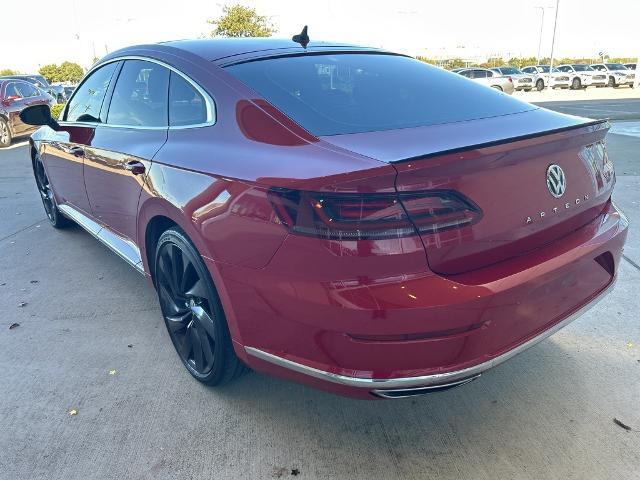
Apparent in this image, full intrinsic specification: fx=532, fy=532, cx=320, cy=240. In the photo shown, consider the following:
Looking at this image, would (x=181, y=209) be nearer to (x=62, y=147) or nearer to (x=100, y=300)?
(x=100, y=300)

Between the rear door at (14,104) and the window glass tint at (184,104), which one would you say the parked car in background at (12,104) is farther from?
the window glass tint at (184,104)

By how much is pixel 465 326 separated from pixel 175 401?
1497mm

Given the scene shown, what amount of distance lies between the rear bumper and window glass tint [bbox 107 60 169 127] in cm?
124

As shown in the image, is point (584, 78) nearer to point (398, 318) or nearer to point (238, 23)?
point (238, 23)

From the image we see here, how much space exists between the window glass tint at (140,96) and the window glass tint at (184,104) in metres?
0.07

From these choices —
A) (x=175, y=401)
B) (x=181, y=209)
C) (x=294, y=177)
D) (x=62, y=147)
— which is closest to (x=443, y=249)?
(x=294, y=177)

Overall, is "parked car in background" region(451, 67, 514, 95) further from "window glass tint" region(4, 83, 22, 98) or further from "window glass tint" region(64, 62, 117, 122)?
"window glass tint" region(64, 62, 117, 122)

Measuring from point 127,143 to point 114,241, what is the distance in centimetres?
79

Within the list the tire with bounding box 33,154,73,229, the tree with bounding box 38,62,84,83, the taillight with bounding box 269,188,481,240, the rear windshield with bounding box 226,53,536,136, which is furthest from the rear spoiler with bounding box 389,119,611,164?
the tree with bounding box 38,62,84,83

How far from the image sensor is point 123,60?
336cm

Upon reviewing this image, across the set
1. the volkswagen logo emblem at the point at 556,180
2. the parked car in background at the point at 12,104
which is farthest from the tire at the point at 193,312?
the parked car in background at the point at 12,104

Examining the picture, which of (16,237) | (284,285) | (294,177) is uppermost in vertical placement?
(294,177)

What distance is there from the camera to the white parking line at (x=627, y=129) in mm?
10758

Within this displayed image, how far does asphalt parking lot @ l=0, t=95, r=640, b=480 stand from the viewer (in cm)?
211
